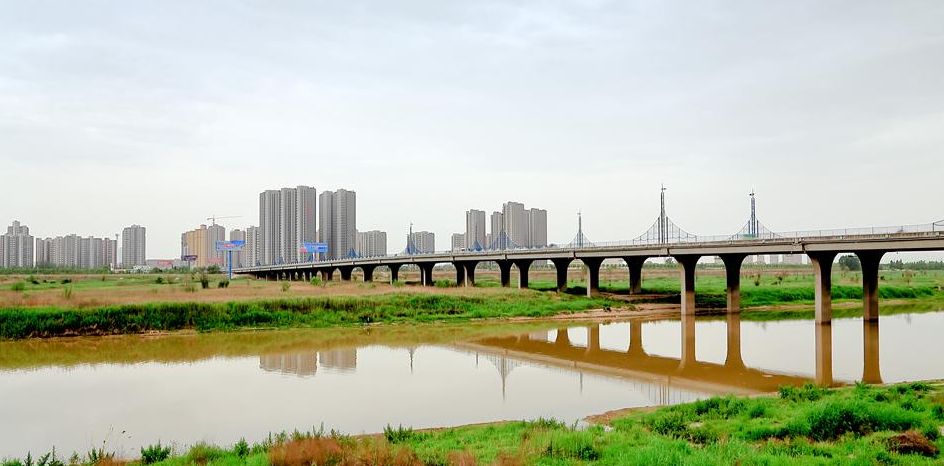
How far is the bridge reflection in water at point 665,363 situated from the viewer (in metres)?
25.2

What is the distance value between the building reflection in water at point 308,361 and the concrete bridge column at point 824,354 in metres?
19.8

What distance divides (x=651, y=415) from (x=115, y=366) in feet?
81.4

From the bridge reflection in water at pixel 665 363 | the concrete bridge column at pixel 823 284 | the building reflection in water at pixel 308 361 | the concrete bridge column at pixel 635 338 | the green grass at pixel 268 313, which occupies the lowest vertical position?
the concrete bridge column at pixel 635 338

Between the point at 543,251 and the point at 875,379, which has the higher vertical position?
the point at 543,251

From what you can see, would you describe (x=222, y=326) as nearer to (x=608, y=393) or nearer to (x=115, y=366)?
(x=115, y=366)

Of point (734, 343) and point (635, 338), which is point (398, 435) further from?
point (635, 338)

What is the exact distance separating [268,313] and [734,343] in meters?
31.0

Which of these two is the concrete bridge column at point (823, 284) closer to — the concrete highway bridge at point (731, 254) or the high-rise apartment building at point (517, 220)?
the concrete highway bridge at point (731, 254)

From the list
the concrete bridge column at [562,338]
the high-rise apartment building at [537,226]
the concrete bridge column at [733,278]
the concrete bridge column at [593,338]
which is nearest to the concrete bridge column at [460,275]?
the concrete bridge column at [733,278]

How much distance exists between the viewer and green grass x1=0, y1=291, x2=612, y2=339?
133ft

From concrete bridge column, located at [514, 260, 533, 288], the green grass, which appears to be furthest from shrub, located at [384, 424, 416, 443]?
concrete bridge column, located at [514, 260, 533, 288]

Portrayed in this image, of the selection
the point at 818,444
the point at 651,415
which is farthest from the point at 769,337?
the point at 818,444

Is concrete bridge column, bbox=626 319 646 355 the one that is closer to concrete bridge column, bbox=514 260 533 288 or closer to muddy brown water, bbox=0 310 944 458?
muddy brown water, bbox=0 310 944 458

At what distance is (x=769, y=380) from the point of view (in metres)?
26.7
